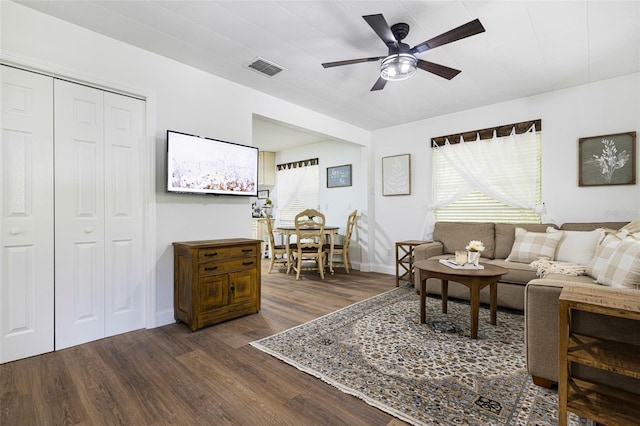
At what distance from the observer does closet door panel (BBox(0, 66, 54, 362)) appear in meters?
2.10

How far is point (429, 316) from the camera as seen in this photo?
2.99 metres

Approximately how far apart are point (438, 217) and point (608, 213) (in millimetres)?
1937

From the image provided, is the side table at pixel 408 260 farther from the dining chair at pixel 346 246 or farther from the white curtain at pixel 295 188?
the white curtain at pixel 295 188

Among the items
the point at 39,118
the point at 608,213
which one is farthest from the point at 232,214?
the point at 608,213

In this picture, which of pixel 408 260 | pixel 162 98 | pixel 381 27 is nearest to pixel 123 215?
pixel 162 98

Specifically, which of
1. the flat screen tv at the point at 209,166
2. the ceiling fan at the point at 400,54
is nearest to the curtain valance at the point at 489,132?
the ceiling fan at the point at 400,54

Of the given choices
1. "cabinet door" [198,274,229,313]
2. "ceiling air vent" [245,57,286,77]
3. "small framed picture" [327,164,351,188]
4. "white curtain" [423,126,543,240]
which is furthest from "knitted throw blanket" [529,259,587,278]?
"small framed picture" [327,164,351,188]

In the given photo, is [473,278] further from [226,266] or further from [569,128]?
[569,128]

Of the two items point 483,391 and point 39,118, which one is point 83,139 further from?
point 483,391

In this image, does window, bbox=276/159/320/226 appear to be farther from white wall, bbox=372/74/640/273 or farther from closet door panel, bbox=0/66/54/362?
closet door panel, bbox=0/66/54/362

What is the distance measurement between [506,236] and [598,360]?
2.80 m

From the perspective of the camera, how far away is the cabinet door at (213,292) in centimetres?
269

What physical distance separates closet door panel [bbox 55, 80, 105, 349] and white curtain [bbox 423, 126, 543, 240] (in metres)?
4.18

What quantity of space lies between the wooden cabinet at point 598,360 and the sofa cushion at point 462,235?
8.28 feet
